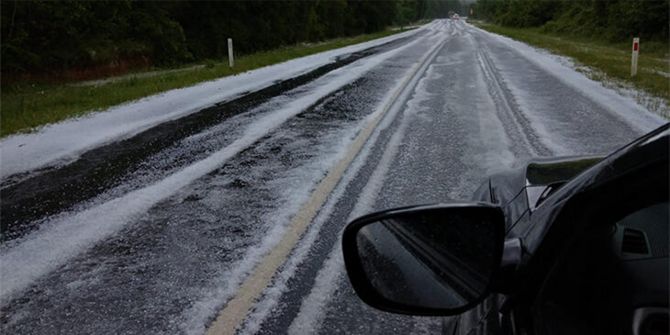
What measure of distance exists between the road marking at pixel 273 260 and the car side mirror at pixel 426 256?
5.18 ft

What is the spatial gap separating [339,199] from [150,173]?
2.29 metres

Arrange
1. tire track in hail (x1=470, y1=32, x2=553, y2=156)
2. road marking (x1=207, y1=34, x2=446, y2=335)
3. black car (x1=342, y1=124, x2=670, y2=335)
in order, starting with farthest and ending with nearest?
tire track in hail (x1=470, y1=32, x2=553, y2=156)
road marking (x1=207, y1=34, x2=446, y2=335)
black car (x1=342, y1=124, x2=670, y2=335)

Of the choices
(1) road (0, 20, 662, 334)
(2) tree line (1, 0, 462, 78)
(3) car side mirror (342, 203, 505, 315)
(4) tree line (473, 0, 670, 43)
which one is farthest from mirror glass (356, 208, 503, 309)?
(4) tree line (473, 0, 670, 43)

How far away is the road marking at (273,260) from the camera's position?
3.01 m

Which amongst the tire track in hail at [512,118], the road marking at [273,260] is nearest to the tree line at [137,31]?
the tire track in hail at [512,118]

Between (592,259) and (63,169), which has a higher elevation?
(592,259)

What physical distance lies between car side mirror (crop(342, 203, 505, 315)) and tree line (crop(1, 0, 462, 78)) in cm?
1554

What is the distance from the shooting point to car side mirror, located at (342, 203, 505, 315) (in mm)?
1404

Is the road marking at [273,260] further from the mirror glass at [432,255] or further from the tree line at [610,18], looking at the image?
the tree line at [610,18]

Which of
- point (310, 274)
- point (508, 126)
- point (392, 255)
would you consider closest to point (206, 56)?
point (508, 126)

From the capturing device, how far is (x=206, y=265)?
145 inches

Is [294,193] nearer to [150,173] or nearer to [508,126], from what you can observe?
[150,173]

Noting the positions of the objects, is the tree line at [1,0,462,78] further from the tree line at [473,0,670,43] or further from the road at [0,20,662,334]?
the tree line at [473,0,670,43]

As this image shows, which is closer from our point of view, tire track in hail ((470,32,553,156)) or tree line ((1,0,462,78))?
tire track in hail ((470,32,553,156))
